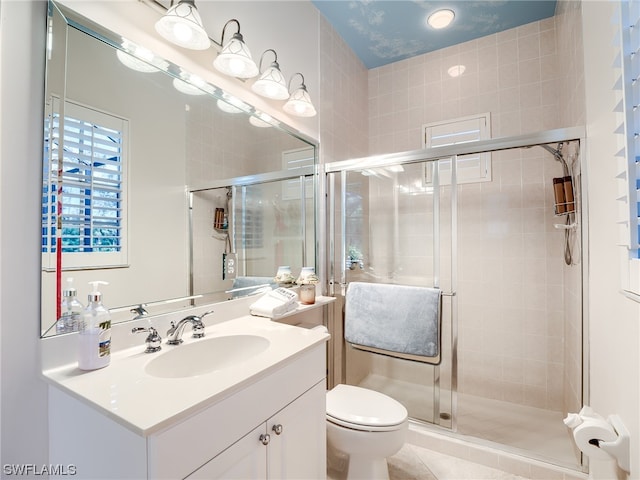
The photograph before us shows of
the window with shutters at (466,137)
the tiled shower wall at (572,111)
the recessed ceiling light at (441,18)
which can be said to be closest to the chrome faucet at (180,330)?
the tiled shower wall at (572,111)

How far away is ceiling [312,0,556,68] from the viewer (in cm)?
200

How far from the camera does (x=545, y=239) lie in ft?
7.09

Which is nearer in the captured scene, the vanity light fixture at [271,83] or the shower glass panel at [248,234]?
the shower glass panel at [248,234]

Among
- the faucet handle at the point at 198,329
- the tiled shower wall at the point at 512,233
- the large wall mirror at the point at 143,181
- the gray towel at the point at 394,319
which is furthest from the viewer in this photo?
the tiled shower wall at the point at 512,233

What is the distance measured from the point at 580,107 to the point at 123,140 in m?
2.09

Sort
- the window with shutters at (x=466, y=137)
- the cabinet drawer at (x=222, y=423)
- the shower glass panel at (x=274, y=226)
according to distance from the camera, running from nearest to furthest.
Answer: the cabinet drawer at (x=222, y=423) → the shower glass panel at (x=274, y=226) → the window with shutters at (x=466, y=137)

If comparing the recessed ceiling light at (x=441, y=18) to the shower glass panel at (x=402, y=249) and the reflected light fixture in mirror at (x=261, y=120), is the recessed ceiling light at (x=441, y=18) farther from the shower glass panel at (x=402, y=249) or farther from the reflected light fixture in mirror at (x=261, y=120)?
the reflected light fixture in mirror at (x=261, y=120)

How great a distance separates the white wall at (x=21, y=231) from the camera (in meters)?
0.79

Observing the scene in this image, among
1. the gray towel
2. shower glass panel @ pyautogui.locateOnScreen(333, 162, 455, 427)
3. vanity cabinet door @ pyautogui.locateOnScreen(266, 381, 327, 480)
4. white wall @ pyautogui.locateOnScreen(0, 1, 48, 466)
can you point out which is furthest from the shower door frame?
white wall @ pyautogui.locateOnScreen(0, 1, 48, 466)

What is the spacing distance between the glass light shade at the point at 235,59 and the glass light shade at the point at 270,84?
125 mm

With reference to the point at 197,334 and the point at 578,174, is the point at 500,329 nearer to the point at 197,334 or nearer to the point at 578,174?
the point at 578,174

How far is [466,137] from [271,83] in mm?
1700

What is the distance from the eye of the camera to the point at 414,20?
2.14 m

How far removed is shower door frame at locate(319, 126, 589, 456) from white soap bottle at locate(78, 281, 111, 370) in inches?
54.7
